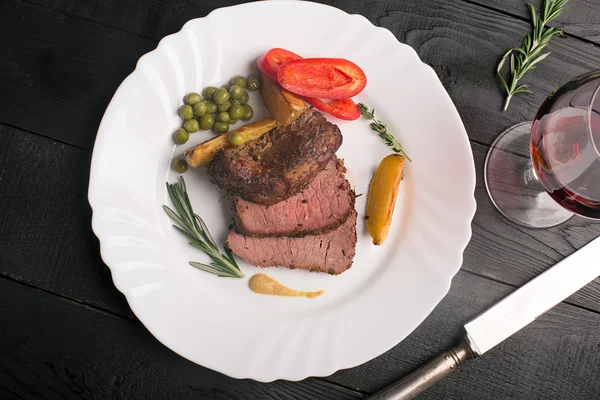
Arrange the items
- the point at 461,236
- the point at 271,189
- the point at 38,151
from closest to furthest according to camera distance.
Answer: the point at 271,189, the point at 461,236, the point at 38,151

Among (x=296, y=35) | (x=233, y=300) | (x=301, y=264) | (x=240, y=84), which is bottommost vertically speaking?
(x=233, y=300)

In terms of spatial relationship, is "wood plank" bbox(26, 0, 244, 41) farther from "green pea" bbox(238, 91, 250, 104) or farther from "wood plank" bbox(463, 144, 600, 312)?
"wood plank" bbox(463, 144, 600, 312)

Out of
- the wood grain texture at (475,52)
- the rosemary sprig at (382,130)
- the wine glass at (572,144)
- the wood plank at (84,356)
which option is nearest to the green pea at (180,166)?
the wood plank at (84,356)

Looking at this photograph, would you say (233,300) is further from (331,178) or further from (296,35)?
(296,35)

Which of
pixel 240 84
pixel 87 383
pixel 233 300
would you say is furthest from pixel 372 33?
pixel 87 383

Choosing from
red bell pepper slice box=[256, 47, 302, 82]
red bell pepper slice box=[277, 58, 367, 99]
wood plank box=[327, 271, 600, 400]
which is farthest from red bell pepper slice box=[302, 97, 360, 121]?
wood plank box=[327, 271, 600, 400]
